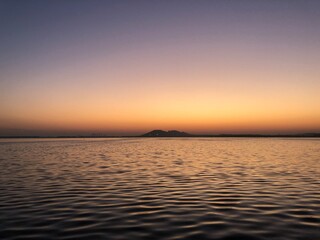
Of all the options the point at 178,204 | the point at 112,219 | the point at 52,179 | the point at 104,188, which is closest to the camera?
the point at 112,219

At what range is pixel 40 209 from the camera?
45.0 ft

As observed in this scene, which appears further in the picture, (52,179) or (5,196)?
(52,179)

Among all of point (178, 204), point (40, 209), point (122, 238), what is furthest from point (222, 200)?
point (40, 209)

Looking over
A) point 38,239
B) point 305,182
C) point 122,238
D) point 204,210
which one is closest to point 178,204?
point 204,210

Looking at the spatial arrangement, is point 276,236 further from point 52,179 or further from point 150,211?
point 52,179

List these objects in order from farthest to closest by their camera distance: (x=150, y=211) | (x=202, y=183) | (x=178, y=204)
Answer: (x=202, y=183) → (x=178, y=204) → (x=150, y=211)

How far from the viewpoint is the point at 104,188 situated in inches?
765

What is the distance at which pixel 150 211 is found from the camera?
43.7ft

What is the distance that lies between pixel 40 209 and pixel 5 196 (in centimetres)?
422

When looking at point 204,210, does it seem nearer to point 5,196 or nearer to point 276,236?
point 276,236

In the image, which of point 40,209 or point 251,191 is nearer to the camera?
point 40,209

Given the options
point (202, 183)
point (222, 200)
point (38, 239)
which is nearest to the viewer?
point (38, 239)

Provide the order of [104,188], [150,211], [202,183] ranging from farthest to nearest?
[202,183] < [104,188] < [150,211]

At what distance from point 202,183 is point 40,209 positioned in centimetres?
1089
